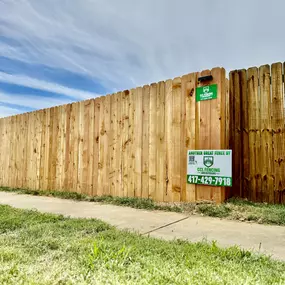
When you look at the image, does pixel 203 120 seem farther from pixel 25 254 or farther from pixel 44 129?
pixel 44 129

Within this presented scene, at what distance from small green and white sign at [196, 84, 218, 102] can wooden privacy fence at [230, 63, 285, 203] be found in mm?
366

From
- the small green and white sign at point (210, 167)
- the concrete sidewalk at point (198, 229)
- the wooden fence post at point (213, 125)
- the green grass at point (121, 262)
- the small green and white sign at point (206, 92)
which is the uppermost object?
the small green and white sign at point (206, 92)

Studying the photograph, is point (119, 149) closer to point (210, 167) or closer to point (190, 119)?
point (190, 119)

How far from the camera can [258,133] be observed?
3723 mm

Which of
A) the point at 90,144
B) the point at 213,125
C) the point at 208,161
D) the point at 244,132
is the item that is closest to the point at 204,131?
the point at 213,125

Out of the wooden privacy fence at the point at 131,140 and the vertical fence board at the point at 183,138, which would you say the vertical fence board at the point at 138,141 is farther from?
the vertical fence board at the point at 183,138

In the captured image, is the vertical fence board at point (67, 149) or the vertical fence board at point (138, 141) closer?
the vertical fence board at point (138, 141)

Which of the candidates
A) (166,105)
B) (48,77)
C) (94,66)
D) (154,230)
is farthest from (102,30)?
(154,230)

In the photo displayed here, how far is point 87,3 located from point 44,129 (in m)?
3.09

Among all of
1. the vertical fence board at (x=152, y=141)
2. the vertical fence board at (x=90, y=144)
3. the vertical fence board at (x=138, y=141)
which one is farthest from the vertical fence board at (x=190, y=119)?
the vertical fence board at (x=90, y=144)

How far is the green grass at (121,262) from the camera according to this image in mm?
1421

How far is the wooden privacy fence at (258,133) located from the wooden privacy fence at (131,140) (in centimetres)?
25

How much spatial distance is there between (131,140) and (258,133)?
208 centimetres

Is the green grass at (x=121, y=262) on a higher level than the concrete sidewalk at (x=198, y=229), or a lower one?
higher
